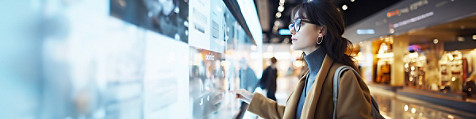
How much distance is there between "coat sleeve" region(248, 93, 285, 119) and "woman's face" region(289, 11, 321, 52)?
0.35 m

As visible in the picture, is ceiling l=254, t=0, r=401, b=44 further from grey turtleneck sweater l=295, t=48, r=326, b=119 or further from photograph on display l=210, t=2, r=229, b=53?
grey turtleneck sweater l=295, t=48, r=326, b=119

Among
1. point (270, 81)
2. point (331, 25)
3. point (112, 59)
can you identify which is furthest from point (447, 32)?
point (112, 59)

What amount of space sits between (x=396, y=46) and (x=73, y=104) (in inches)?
489

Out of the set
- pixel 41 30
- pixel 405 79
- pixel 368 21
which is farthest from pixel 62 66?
pixel 405 79

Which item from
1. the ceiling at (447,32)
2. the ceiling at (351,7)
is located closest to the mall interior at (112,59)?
the ceiling at (351,7)

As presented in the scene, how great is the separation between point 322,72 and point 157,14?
2.15 ft

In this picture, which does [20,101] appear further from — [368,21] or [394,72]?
[394,72]

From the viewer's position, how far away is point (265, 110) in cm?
144

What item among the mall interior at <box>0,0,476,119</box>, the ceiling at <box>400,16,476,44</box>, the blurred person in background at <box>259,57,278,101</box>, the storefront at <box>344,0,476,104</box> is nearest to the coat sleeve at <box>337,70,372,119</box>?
the mall interior at <box>0,0,476,119</box>

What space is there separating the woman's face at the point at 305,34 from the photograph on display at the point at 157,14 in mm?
511

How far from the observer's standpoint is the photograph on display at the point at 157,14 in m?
0.68

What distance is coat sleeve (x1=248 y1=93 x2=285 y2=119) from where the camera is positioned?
142 cm

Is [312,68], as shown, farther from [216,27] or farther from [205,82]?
[216,27]

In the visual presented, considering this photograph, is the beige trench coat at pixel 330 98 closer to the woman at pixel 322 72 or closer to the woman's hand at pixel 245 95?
the woman at pixel 322 72
